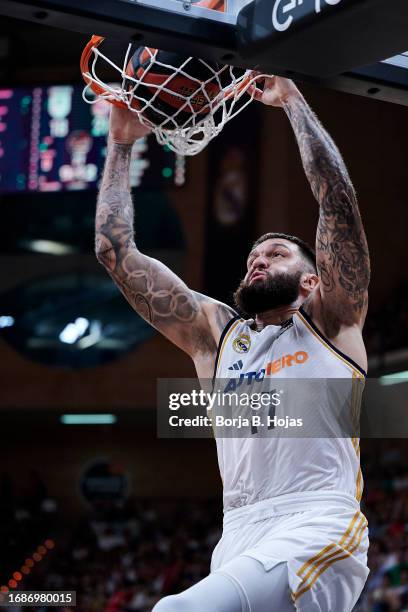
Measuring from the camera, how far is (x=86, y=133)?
11898 mm

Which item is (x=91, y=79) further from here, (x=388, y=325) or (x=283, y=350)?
(x=388, y=325)

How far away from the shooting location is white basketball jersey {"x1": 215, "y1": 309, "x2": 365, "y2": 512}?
3020 millimetres

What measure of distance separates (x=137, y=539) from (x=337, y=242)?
11902mm

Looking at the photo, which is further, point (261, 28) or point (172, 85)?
point (172, 85)

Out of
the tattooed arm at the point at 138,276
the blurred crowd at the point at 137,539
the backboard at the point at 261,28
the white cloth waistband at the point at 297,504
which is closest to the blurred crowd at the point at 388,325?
the blurred crowd at the point at 137,539

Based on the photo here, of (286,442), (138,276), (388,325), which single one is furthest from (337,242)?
(388,325)

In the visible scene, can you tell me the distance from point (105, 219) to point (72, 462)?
43.5ft

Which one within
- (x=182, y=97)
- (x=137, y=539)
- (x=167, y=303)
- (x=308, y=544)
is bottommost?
(x=137, y=539)

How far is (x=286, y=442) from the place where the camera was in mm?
3051

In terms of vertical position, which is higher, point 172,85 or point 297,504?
point 172,85

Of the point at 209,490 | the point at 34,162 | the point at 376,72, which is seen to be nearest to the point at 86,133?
the point at 34,162

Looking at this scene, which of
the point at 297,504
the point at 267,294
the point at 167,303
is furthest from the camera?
the point at 167,303

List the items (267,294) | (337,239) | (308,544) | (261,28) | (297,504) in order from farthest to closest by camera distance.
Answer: (267,294) → (337,239) → (297,504) → (308,544) → (261,28)

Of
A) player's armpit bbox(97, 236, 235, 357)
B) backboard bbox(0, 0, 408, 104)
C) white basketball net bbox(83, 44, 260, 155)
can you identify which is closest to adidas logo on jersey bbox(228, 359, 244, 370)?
player's armpit bbox(97, 236, 235, 357)
